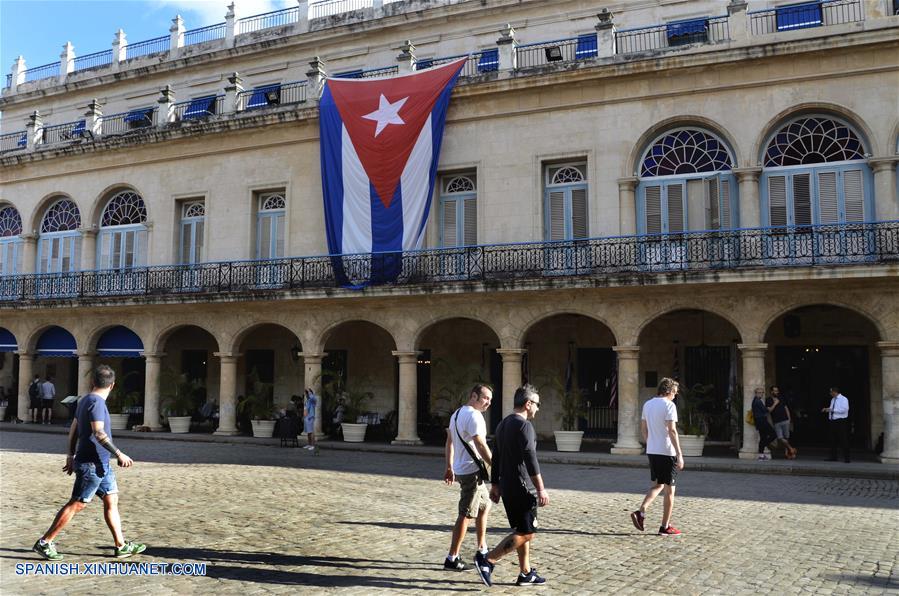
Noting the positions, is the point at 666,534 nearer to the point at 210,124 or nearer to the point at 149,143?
the point at 210,124

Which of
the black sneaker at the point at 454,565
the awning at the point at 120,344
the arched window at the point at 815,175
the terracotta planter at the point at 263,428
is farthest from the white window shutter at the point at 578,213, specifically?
the awning at the point at 120,344

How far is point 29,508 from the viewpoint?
33.0 feet

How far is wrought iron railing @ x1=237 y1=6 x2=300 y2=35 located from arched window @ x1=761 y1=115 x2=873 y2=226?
56.4 ft

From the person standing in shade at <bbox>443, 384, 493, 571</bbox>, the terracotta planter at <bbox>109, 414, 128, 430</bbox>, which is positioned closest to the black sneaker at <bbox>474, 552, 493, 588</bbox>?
the person standing in shade at <bbox>443, 384, 493, 571</bbox>

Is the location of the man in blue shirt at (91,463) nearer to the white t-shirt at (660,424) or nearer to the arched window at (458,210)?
the white t-shirt at (660,424)

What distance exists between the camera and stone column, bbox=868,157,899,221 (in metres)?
17.1

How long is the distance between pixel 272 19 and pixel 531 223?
14089mm

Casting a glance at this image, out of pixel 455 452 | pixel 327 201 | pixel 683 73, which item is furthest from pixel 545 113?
pixel 455 452

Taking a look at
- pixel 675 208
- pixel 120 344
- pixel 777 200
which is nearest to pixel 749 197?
pixel 777 200

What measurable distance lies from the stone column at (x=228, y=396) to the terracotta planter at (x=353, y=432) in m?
3.84

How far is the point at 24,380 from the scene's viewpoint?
1010 inches

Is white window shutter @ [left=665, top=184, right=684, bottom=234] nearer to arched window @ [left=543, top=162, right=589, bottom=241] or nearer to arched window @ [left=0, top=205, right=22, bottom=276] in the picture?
arched window @ [left=543, top=162, right=589, bottom=241]

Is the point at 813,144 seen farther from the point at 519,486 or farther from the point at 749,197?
the point at 519,486

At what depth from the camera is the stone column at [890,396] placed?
16078 millimetres
